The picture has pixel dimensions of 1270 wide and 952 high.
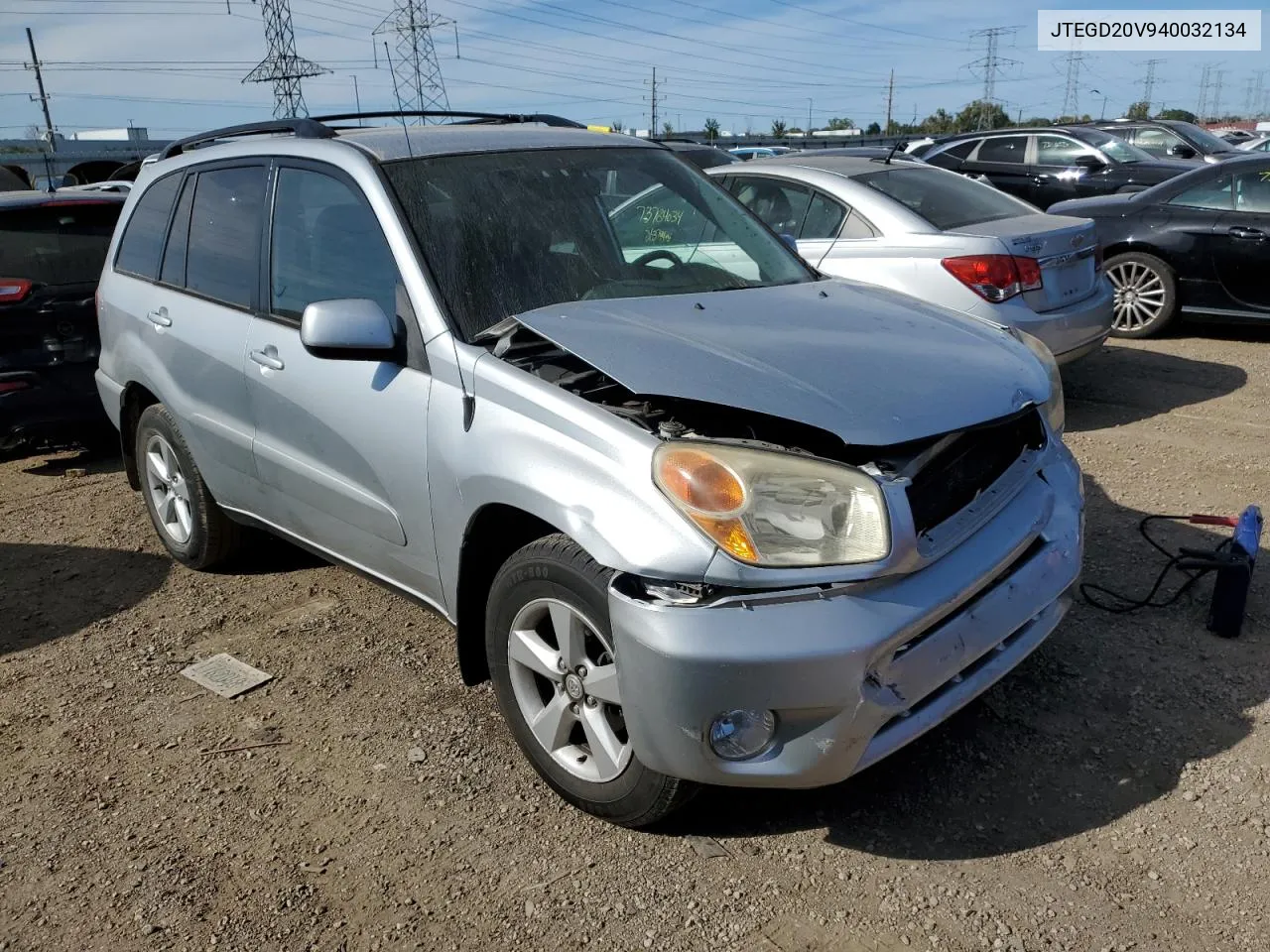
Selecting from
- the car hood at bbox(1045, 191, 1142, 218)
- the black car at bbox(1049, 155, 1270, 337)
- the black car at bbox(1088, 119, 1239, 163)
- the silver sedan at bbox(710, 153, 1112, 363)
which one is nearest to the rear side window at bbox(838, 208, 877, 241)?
the silver sedan at bbox(710, 153, 1112, 363)

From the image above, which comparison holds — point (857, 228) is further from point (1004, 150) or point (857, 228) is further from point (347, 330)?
point (1004, 150)

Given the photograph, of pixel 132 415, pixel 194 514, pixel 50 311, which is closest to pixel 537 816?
pixel 194 514

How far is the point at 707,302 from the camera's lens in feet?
11.1

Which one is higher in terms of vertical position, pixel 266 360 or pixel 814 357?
pixel 814 357

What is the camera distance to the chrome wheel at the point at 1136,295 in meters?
8.42

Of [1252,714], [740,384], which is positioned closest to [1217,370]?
[1252,714]

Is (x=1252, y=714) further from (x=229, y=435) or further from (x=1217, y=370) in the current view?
(x=1217, y=370)

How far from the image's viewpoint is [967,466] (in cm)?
289

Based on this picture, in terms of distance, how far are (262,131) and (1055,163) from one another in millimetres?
11526

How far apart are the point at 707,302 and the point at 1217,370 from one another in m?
5.69

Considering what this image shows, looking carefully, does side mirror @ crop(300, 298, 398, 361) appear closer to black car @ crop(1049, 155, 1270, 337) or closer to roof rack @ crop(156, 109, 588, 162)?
roof rack @ crop(156, 109, 588, 162)

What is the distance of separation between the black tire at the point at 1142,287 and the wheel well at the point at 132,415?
22.7 ft

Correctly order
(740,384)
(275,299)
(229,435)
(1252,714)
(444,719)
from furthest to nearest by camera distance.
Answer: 1. (229,435)
2. (275,299)
3. (444,719)
4. (1252,714)
5. (740,384)

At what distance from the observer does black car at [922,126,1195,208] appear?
41.3 ft
